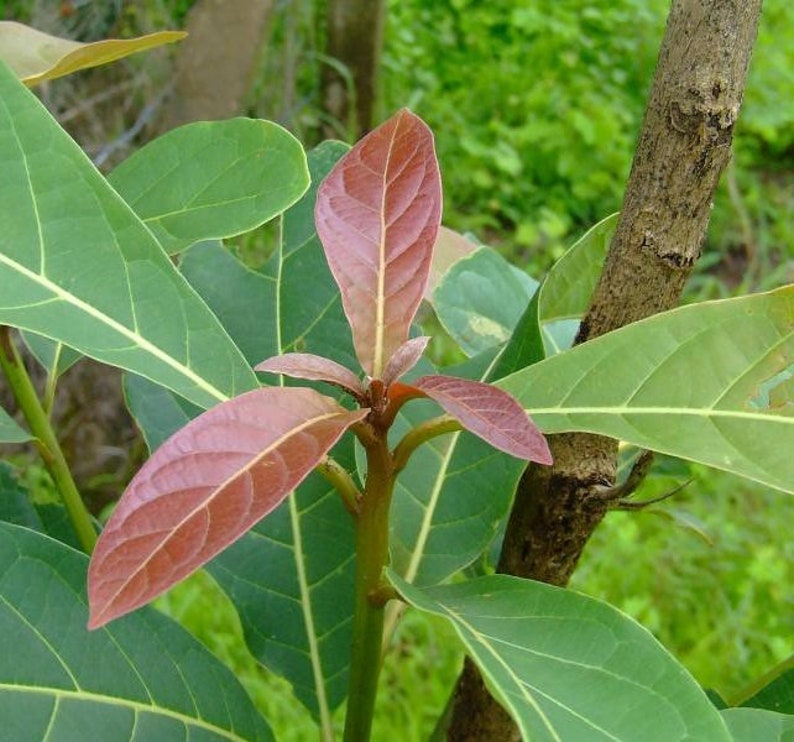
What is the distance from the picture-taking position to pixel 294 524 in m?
0.66

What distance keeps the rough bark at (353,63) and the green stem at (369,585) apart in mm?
2789

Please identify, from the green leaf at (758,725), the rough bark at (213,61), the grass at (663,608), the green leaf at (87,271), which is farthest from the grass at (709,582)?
the green leaf at (87,271)

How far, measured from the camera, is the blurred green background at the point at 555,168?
217 centimetres

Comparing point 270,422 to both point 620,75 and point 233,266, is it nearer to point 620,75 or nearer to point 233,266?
point 233,266

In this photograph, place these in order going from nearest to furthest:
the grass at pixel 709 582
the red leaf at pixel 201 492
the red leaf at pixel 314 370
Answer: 1. the red leaf at pixel 201 492
2. the red leaf at pixel 314 370
3. the grass at pixel 709 582

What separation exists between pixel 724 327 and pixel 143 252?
0.29 metres

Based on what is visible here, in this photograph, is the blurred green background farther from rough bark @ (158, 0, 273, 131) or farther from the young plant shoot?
the young plant shoot

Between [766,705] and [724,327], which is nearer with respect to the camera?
[724,327]

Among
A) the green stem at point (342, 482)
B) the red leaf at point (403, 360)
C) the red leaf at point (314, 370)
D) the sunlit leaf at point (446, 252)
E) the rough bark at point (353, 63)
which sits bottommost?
the rough bark at point (353, 63)

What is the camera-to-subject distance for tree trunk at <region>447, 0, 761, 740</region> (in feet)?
1.70

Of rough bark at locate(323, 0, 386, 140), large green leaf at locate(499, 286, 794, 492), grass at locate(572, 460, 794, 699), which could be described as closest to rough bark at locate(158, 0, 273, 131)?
rough bark at locate(323, 0, 386, 140)

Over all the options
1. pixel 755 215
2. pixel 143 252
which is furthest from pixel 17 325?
A: pixel 755 215

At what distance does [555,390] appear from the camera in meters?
0.50

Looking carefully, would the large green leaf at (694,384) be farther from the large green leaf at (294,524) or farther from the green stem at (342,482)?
→ the large green leaf at (294,524)
